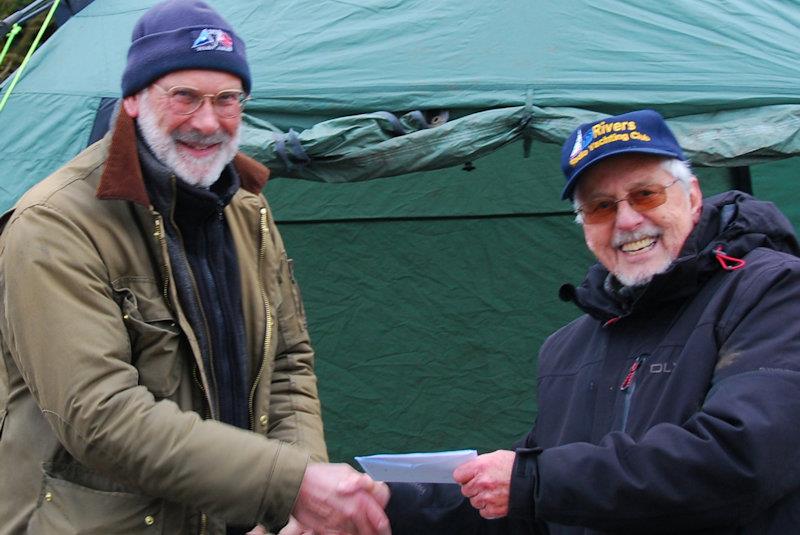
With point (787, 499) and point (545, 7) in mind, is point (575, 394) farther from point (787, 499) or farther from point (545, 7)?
point (545, 7)

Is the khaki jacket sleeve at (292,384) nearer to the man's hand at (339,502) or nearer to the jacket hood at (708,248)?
the man's hand at (339,502)

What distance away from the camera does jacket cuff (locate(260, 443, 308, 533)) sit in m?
2.34

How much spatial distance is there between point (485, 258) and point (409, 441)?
0.80m

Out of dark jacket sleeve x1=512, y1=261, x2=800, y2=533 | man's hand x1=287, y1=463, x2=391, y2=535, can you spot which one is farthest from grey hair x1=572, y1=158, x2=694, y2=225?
man's hand x1=287, y1=463, x2=391, y2=535

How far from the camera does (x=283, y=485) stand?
2348 millimetres

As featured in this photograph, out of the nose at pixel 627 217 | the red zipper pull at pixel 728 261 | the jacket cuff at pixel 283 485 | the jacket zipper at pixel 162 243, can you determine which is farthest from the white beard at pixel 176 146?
the red zipper pull at pixel 728 261

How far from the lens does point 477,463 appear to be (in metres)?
2.21

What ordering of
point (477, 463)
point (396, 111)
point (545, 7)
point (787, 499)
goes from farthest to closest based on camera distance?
1. point (545, 7)
2. point (396, 111)
3. point (477, 463)
4. point (787, 499)

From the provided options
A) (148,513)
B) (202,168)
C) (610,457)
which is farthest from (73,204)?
(610,457)

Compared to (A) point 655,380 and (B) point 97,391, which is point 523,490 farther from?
(B) point 97,391

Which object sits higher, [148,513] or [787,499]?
Result: [787,499]

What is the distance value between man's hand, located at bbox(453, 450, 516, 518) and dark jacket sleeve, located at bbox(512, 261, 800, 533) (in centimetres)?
8

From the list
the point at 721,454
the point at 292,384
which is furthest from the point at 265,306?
the point at 721,454

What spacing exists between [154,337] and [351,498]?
0.55m
